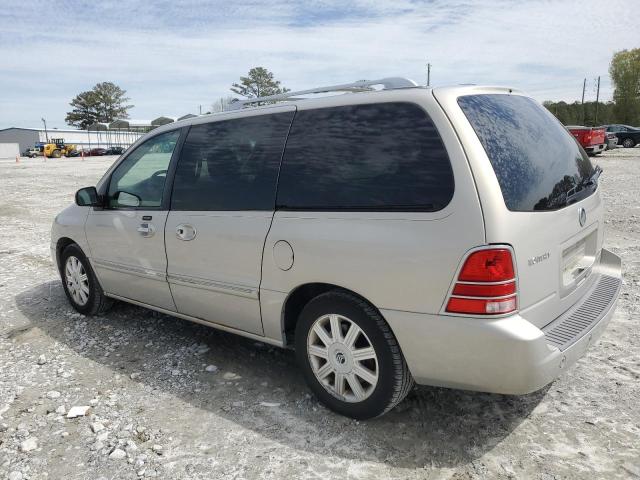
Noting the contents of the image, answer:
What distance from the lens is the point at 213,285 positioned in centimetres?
345

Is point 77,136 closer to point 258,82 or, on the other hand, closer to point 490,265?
point 258,82

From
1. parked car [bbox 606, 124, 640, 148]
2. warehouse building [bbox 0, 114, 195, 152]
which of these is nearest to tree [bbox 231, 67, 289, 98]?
warehouse building [bbox 0, 114, 195, 152]

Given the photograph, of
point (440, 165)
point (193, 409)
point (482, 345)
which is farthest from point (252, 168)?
point (482, 345)

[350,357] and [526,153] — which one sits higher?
[526,153]

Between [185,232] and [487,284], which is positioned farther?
[185,232]

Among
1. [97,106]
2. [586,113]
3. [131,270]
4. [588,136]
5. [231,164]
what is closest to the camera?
[231,164]

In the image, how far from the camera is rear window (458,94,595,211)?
2.48 m

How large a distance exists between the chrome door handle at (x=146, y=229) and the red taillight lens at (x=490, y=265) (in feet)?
7.90

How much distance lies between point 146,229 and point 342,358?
1.85 m

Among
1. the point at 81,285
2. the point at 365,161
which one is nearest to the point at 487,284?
the point at 365,161

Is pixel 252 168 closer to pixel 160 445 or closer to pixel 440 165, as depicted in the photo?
pixel 440 165

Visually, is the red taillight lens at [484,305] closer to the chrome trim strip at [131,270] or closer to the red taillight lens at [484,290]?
the red taillight lens at [484,290]

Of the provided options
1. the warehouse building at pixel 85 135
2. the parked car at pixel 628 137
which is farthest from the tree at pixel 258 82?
the parked car at pixel 628 137

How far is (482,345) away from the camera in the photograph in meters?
2.37
